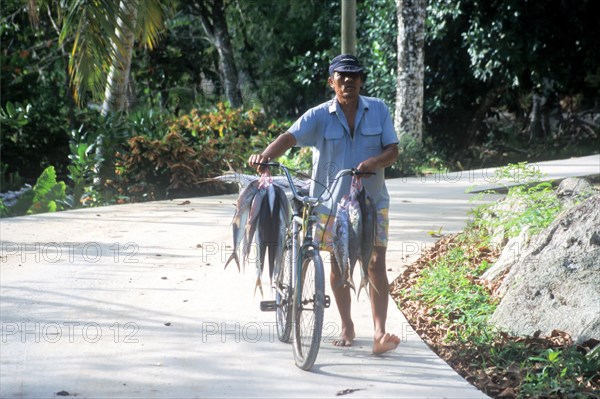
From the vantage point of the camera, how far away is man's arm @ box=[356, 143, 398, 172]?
609 centimetres

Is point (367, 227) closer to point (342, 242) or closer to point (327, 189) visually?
point (342, 242)

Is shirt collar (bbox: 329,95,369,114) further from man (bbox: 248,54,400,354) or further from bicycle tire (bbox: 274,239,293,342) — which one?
bicycle tire (bbox: 274,239,293,342)

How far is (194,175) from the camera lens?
14156mm

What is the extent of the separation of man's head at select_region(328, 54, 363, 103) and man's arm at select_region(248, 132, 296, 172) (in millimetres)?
410

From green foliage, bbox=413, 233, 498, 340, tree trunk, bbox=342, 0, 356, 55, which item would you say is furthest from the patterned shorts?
tree trunk, bbox=342, 0, 356, 55

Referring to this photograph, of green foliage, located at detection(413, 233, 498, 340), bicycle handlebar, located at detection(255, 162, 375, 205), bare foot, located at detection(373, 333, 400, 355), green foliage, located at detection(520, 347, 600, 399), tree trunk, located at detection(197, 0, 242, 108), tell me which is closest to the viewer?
green foliage, located at detection(520, 347, 600, 399)

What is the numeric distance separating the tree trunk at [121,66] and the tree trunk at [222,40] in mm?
7095

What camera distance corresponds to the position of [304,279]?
6.21 meters

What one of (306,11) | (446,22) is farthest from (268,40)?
(446,22)

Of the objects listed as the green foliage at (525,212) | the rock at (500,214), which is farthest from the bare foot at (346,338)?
the rock at (500,214)

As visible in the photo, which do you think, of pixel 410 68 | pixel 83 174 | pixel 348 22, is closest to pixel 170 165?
pixel 83 174

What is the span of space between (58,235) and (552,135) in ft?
51.2

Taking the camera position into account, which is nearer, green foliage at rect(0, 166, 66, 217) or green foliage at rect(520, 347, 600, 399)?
green foliage at rect(520, 347, 600, 399)

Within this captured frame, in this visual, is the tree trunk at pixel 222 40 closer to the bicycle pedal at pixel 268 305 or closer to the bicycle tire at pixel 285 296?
the bicycle tire at pixel 285 296
